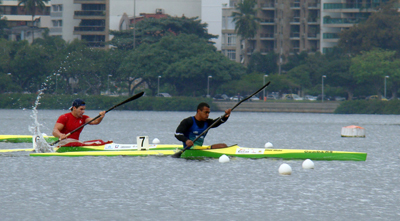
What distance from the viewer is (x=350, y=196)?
17672mm

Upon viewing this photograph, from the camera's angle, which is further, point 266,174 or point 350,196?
point 266,174

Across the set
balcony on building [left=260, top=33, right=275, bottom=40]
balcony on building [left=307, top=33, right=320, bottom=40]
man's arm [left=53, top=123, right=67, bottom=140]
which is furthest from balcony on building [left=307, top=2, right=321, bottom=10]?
man's arm [left=53, top=123, right=67, bottom=140]

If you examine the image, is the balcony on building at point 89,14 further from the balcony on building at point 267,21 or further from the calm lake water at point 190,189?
the calm lake water at point 190,189

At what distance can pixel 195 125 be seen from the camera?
76.5 feet

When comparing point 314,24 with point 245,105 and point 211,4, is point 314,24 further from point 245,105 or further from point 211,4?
point 245,105

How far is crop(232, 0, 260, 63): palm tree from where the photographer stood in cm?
13338

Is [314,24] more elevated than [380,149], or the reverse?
[314,24]

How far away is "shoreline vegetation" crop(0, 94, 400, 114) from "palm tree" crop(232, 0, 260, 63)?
98.5 feet

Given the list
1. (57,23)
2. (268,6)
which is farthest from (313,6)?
(57,23)

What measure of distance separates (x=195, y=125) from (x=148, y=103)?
86304mm

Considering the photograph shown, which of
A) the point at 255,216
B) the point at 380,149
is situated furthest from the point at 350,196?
the point at 380,149

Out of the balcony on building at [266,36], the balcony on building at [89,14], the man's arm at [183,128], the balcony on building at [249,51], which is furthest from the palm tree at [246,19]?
the man's arm at [183,128]

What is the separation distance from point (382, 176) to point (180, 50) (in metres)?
90.9

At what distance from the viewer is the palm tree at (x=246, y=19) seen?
438 feet
